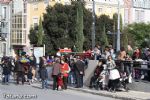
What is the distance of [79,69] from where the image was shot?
84.6 feet

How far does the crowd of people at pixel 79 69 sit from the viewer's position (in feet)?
76.5

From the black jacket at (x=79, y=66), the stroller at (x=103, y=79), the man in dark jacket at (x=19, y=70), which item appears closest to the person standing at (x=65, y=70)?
the black jacket at (x=79, y=66)

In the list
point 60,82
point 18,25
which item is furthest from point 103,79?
point 18,25

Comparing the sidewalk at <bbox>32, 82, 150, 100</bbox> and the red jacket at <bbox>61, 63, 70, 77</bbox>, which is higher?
the red jacket at <bbox>61, 63, 70, 77</bbox>

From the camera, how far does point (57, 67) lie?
2520cm

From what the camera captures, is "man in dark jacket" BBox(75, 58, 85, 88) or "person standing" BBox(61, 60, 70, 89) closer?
"person standing" BBox(61, 60, 70, 89)

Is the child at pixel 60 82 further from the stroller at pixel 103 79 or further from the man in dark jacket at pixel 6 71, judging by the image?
the man in dark jacket at pixel 6 71

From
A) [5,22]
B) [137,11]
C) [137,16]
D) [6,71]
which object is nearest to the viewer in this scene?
[6,71]

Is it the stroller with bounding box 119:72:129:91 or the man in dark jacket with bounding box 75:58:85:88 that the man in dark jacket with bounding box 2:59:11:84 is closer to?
the man in dark jacket with bounding box 75:58:85:88

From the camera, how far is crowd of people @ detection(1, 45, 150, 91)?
23.3 meters

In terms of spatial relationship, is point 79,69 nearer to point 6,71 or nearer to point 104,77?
point 104,77

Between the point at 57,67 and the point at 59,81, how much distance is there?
2.57ft

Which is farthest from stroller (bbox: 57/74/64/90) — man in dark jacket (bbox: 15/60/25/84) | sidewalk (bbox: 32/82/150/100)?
man in dark jacket (bbox: 15/60/25/84)

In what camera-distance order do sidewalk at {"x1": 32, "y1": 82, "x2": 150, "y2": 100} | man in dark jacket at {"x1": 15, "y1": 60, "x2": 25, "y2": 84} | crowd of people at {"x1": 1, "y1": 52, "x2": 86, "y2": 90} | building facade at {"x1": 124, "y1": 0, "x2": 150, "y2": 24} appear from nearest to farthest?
sidewalk at {"x1": 32, "y1": 82, "x2": 150, "y2": 100} < crowd of people at {"x1": 1, "y1": 52, "x2": 86, "y2": 90} < man in dark jacket at {"x1": 15, "y1": 60, "x2": 25, "y2": 84} < building facade at {"x1": 124, "y1": 0, "x2": 150, "y2": 24}
